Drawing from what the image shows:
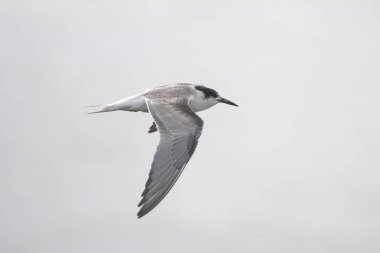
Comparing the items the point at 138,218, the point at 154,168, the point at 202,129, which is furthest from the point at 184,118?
the point at 138,218

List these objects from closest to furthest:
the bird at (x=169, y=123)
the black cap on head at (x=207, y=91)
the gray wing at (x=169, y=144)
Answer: the gray wing at (x=169, y=144) → the bird at (x=169, y=123) → the black cap on head at (x=207, y=91)

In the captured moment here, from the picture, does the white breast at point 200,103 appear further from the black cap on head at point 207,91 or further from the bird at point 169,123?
the black cap on head at point 207,91

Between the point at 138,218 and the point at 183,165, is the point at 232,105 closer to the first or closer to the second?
the point at 183,165

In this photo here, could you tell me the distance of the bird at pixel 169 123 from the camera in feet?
59.1

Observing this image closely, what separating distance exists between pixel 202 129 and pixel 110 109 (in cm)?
242

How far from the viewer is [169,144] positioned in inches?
751

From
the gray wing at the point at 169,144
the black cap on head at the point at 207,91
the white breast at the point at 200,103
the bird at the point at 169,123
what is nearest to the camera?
the gray wing at the point at 169,144

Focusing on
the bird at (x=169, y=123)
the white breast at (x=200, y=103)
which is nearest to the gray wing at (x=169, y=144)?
the bird at (x=169, y=123)

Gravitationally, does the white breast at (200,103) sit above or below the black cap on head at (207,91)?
below

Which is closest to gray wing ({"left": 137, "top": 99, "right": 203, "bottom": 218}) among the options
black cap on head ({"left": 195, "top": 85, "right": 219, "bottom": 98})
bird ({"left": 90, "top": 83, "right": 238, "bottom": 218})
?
bird ({"left": 90, "top": 83, "right": 238, "bottom": 218})

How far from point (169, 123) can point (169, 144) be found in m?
0.63

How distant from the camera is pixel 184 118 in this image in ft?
65.1

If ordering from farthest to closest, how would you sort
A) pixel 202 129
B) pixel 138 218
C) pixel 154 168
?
pixel 202 129, pixel 154 168, pixel 138 218

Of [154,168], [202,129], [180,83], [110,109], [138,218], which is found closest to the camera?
[138,218]
